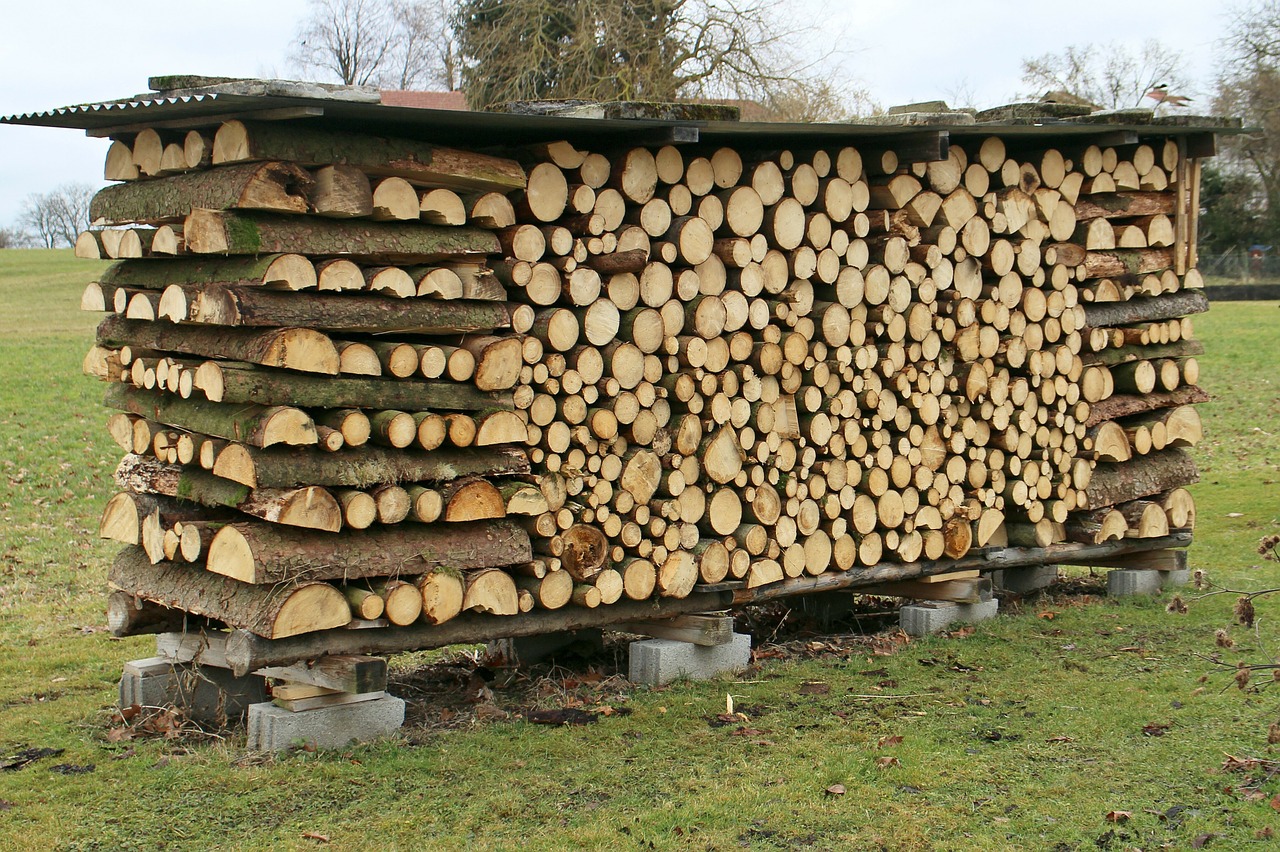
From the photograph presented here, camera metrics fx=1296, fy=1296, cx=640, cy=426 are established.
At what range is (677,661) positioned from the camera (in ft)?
22.7

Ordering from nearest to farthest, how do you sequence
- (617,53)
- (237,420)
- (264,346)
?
(264,346) → (237,420) → (617,53)

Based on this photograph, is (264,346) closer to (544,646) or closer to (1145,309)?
(544,646)

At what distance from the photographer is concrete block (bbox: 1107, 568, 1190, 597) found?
914 centimetres

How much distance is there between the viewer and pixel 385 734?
5.91 meters

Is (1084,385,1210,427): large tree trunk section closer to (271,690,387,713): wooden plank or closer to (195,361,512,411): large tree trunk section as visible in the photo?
(195,361,512,411): large tree trunk section

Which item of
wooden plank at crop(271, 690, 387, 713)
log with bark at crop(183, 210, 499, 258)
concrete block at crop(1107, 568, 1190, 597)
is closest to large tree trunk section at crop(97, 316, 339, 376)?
log with bark at crop(183, 210, 499, 258)

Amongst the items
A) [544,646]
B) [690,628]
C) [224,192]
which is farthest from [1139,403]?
[224,192]

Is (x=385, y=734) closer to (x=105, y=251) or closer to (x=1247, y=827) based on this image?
(x=105, y=251)

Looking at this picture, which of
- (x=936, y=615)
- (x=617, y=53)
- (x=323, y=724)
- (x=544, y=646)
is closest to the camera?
(x=323, y=724)

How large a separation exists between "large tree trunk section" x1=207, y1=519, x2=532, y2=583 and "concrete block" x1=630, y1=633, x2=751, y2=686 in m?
1.12

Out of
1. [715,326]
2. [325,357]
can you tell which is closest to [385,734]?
[325,357]

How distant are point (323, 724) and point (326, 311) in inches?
71.7

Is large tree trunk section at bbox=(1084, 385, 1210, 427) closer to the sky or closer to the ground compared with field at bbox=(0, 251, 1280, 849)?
closer to the sky

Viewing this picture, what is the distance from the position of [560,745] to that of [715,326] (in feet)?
7.67
